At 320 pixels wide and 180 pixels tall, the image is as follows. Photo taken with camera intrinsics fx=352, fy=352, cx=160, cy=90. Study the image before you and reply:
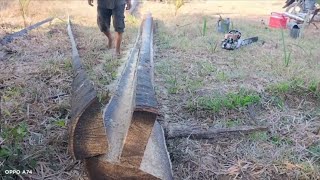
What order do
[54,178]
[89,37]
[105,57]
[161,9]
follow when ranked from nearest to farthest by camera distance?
[54,178] < [105,57] < [89,37] < [161,9]

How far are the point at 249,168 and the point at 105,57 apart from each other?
8.85 ft

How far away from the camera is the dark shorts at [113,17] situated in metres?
4.82

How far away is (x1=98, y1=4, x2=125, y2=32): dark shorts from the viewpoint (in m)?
4.82

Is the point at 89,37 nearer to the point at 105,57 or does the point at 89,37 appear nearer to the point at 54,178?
the point at 105,57

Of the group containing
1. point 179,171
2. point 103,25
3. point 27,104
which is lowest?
point 179,171

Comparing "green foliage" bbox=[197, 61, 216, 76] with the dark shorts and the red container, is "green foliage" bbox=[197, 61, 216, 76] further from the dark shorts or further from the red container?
the red container

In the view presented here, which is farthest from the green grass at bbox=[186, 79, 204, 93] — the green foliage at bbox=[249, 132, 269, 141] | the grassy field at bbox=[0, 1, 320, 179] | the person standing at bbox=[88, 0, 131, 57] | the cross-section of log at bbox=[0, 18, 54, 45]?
the cross-section of log at bbox=[0, 18, 54, 45]

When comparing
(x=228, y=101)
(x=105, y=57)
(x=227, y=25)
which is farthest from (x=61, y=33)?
(x=228, y=101)

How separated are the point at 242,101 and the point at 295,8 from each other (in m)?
6.21

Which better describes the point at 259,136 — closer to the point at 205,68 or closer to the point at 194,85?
the point at 194,85

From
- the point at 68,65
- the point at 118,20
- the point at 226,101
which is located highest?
the point at 118,20

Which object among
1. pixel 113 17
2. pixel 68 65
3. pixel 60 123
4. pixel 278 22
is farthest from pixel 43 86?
pixel 278 22

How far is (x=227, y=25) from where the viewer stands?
614cm

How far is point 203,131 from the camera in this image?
2.73 meters
